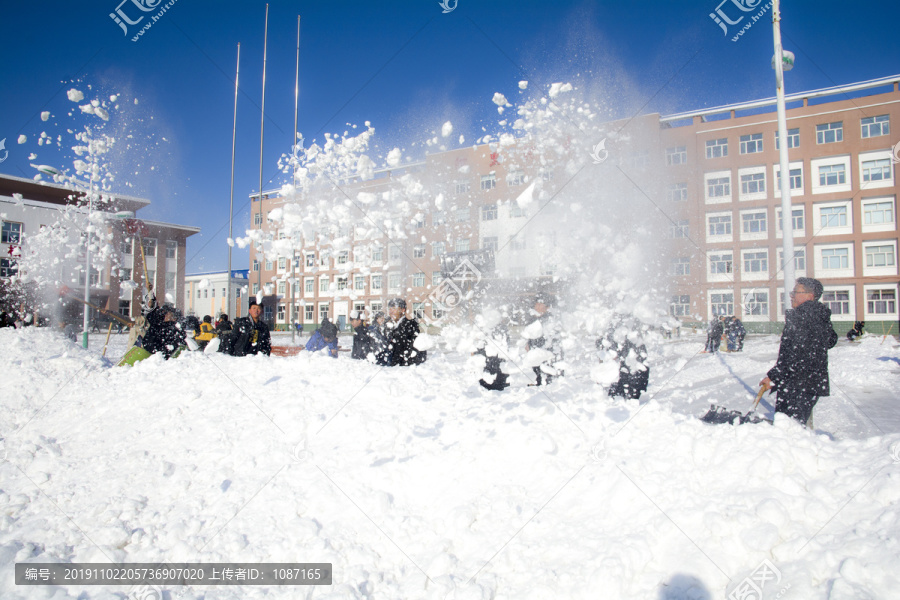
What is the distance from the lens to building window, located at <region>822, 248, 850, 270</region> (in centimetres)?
2692

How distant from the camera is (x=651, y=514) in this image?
2.70 meters

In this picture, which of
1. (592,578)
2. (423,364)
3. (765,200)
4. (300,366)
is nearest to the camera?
(592,578)

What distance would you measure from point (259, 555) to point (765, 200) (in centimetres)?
3248

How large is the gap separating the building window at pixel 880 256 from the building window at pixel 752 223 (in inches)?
248

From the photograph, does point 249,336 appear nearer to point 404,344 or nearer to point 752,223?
point 404,344

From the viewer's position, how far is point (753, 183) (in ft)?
89.0

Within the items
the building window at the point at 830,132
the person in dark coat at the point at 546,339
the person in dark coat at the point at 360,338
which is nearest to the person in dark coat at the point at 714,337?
the person in dark coat at the point at 546,339

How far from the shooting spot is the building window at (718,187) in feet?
87.9

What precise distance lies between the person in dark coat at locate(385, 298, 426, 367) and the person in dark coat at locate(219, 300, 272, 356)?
2.72m

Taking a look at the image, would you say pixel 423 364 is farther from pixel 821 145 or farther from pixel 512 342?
pixel 821 145

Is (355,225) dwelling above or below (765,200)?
below

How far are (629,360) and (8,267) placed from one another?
3554 centimetres

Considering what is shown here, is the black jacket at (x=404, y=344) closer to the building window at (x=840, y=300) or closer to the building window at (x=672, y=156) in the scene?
the building window at (x=672, y=156)

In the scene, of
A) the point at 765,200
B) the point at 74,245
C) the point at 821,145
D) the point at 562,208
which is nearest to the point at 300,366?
the point at 562,208
